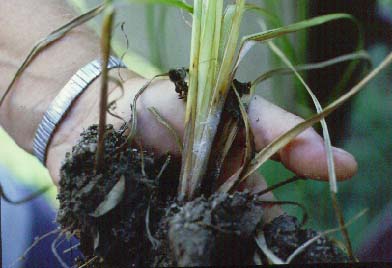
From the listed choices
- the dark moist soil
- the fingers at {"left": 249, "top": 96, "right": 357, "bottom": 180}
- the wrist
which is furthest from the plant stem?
the fingers at {"left": 249, "top": 96, "right": 357, "bottom": 180}

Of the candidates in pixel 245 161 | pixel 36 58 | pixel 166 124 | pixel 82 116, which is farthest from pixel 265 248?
pixel 36 58

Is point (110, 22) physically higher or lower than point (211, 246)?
higher

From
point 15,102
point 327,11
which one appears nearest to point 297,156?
point 327,11

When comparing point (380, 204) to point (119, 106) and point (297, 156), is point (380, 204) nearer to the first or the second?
point (297, 156)

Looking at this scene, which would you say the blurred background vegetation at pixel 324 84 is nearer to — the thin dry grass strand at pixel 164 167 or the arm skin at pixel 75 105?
the arm skin at pixel 75 105

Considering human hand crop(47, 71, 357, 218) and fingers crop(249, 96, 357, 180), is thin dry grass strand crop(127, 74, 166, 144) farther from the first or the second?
fingers crop(249, 96, 357, 180)

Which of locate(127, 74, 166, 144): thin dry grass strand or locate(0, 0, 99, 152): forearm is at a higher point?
locate(0, 0, 99, 152): forearm

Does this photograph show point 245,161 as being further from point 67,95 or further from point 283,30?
point 67,95
